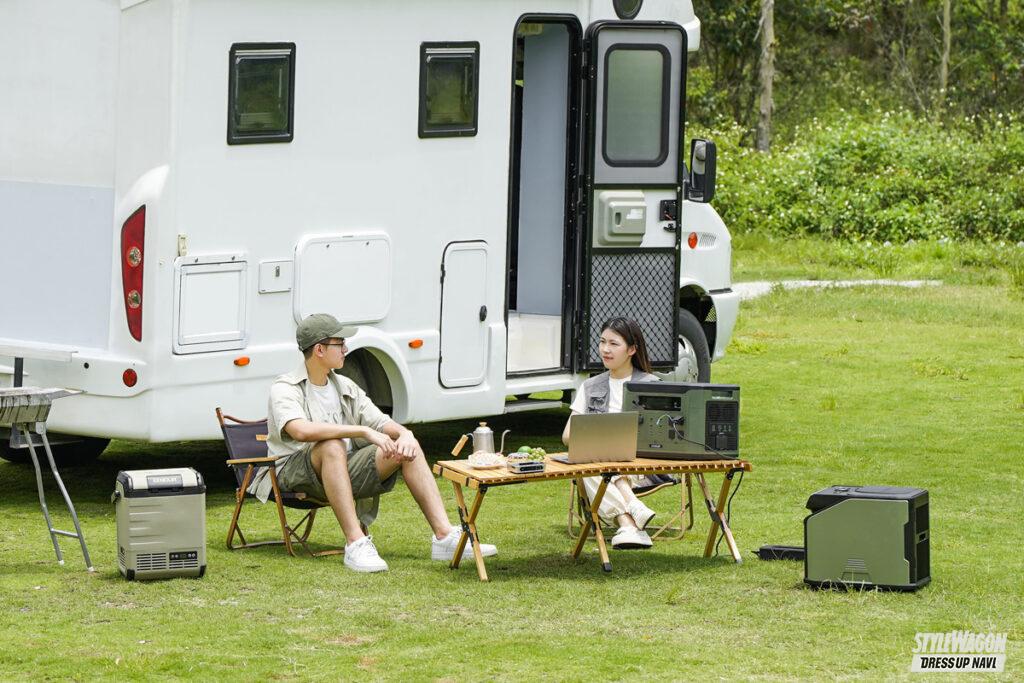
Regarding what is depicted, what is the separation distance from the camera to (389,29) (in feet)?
28.2

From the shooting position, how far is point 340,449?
7.03 meters

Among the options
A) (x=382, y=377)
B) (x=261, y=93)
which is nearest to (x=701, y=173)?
(x=382, y=377)

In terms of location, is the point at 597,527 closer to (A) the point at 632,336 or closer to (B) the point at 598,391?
(B) the point at 598,391

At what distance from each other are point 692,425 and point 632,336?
0.74m

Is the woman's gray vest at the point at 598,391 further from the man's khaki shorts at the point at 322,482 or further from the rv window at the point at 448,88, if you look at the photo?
the rv window at the point at 448,88

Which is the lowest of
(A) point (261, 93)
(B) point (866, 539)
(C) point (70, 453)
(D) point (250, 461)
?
(C) point (70, 453)

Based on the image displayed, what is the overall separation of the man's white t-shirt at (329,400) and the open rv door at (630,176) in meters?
2.59

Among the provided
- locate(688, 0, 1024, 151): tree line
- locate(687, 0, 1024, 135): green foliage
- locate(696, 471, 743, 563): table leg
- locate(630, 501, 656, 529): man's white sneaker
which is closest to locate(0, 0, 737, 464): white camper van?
locate(630, 501, 656, 529): man's white sneaker

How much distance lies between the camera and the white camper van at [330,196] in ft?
25.7

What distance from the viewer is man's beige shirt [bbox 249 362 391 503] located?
7147 mm

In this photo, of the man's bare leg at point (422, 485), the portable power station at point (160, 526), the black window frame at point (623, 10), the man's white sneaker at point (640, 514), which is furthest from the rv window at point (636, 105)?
the portable power station at point (160, 526)

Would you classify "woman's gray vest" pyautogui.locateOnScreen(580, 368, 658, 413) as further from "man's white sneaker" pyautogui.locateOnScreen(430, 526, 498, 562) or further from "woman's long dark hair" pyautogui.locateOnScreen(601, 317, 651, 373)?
"man's white sneaker" pyautogui.locateOnScreen(430, 526, 498, 562)

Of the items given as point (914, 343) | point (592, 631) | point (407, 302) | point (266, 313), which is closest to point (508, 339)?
point (407, 302)

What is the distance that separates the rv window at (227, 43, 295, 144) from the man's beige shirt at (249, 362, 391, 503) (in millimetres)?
1347
